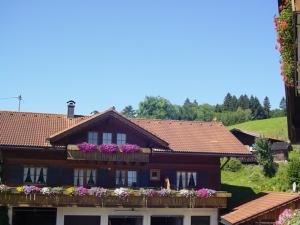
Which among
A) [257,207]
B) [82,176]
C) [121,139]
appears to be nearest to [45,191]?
[82,176]

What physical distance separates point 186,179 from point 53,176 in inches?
324

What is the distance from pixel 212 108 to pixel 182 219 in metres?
125

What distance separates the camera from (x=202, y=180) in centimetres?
3064

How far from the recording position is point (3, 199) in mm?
25156

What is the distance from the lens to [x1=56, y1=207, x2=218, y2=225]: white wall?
27.0 m

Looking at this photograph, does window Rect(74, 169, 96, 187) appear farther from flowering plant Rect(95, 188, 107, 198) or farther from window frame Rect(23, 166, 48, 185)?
flowering plant Rect(95, 188, 107, 198)

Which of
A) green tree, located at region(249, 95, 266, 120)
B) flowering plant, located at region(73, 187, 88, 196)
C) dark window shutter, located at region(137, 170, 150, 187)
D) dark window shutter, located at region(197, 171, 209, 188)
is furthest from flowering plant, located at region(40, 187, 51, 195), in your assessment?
green tree, located at region(249, 95, 266, 120)

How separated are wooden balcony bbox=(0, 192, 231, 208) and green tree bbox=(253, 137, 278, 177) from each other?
15.7 metres

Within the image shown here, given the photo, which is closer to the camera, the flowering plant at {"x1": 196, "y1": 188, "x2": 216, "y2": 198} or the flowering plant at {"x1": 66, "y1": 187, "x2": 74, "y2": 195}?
the flowering plant at {"x1": 66, "y1": 187, "x2": 74, "y2": 195}

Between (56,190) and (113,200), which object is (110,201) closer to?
(113,200)

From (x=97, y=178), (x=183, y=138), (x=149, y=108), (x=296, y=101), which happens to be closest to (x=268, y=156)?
(x=183, y=138)

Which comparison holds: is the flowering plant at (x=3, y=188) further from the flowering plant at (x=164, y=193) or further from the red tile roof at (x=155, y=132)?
the flowering plant at (x=164, y=193)

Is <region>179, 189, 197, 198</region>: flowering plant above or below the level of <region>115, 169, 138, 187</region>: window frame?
below

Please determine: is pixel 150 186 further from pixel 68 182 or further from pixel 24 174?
pixel 24 174
